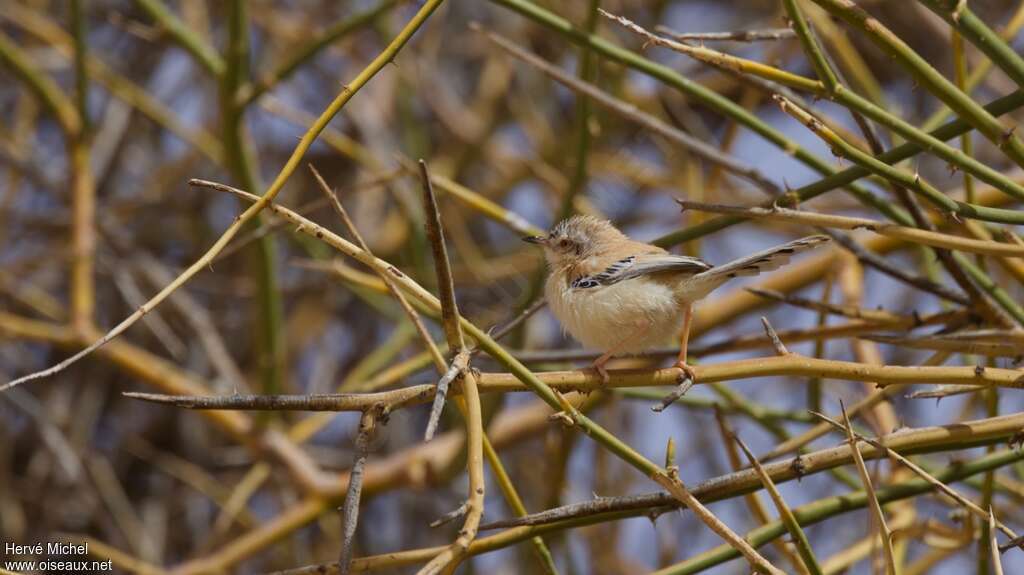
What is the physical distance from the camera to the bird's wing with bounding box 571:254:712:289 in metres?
2.80

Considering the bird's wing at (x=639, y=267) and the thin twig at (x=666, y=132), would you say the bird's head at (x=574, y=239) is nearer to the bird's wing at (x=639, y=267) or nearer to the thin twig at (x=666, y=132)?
the bird's wing at (x=639, y=267)

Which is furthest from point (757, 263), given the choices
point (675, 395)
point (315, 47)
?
point (315, 47)

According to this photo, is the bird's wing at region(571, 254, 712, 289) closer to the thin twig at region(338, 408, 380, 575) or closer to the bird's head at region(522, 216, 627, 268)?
the bird's head at region(522, 216, 627, 268)

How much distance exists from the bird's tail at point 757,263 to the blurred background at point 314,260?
863mm

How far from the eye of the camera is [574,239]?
3359 mm

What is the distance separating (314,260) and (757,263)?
6.70ft

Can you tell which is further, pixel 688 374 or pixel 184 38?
pixel 184 38

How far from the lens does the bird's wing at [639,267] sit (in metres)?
2.80

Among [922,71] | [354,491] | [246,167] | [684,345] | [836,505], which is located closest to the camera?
[354,491]

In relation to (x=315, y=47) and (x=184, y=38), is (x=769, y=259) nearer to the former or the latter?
(x=315, y=47)

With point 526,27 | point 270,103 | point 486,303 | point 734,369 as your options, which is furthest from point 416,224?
point 734,369

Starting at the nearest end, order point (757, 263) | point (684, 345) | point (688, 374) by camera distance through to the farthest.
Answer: point (688, 374) → point (757, 263) → point (684, 345)

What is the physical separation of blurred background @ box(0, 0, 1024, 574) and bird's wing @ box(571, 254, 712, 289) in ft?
1.45

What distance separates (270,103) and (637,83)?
7.07 feet
